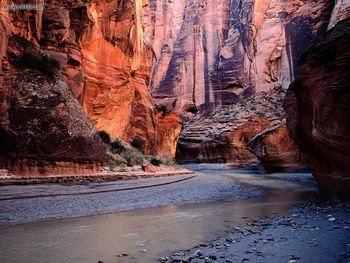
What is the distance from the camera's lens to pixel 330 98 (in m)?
9.45

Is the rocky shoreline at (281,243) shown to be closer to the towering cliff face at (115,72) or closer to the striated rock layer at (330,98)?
the striated rock layer at (330,98)

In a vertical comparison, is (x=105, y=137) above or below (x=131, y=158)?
above

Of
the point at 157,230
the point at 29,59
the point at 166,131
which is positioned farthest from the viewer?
the point at 166,131

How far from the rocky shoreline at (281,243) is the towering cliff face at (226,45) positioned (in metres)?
50.2

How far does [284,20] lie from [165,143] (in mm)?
35584

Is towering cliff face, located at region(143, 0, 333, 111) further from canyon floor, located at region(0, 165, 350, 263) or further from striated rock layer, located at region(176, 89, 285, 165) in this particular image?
canyon floor, located at region(0, 165, 350, 263)

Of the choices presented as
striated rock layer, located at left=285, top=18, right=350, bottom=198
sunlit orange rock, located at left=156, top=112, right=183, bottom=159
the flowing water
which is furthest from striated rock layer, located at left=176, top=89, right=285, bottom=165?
the flowing water

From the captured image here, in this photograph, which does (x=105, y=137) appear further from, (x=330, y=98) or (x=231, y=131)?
(x=231, y=131)

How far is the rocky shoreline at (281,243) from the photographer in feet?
14.3

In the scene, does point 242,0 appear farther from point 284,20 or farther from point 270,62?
point 270,62

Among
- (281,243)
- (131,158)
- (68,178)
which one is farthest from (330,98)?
(131,158)

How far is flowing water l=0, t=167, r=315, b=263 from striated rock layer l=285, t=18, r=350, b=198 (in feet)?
9.81

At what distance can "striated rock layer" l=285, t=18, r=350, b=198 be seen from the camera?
29.3ft

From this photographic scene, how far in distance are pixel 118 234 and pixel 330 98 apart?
726 centimetres
